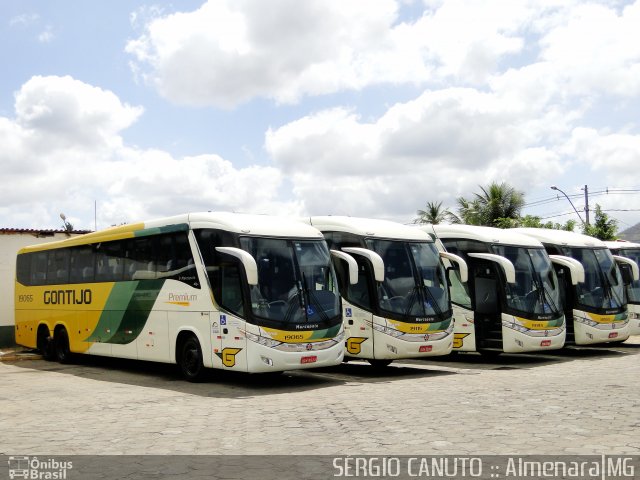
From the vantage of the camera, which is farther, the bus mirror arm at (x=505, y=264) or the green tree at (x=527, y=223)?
the green tree at (x=527, y=223)

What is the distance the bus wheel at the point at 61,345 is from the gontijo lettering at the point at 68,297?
812 mm

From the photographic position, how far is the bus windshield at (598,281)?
66.6 feet

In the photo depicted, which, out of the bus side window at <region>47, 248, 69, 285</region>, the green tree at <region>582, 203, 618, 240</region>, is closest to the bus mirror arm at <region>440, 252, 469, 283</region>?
the bus side window at <region>47, 248, 69, 285</region>

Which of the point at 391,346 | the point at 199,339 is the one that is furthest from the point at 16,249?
the point at 391,346

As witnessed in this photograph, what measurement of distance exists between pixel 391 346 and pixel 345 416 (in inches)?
217

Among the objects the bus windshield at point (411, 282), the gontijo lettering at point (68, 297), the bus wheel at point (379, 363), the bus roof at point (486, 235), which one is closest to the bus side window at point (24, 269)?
the gontijo lettering at point (68, 297)

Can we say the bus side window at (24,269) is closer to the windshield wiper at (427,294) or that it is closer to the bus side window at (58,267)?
the bus side window at (58,267)

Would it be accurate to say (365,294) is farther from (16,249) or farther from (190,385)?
(16,249)

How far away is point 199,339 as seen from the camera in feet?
49.4

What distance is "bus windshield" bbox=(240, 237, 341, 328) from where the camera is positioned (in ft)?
46.1

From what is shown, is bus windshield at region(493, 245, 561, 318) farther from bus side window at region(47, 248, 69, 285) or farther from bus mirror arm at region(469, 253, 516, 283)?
bus side window at region(47, 248, 69, 285)

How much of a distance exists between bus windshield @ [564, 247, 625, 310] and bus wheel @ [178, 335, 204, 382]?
10.4 m

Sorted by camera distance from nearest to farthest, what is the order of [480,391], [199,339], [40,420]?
[40,420] → [480,391] → [199,339]

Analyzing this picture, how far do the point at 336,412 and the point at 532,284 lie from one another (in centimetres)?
938
